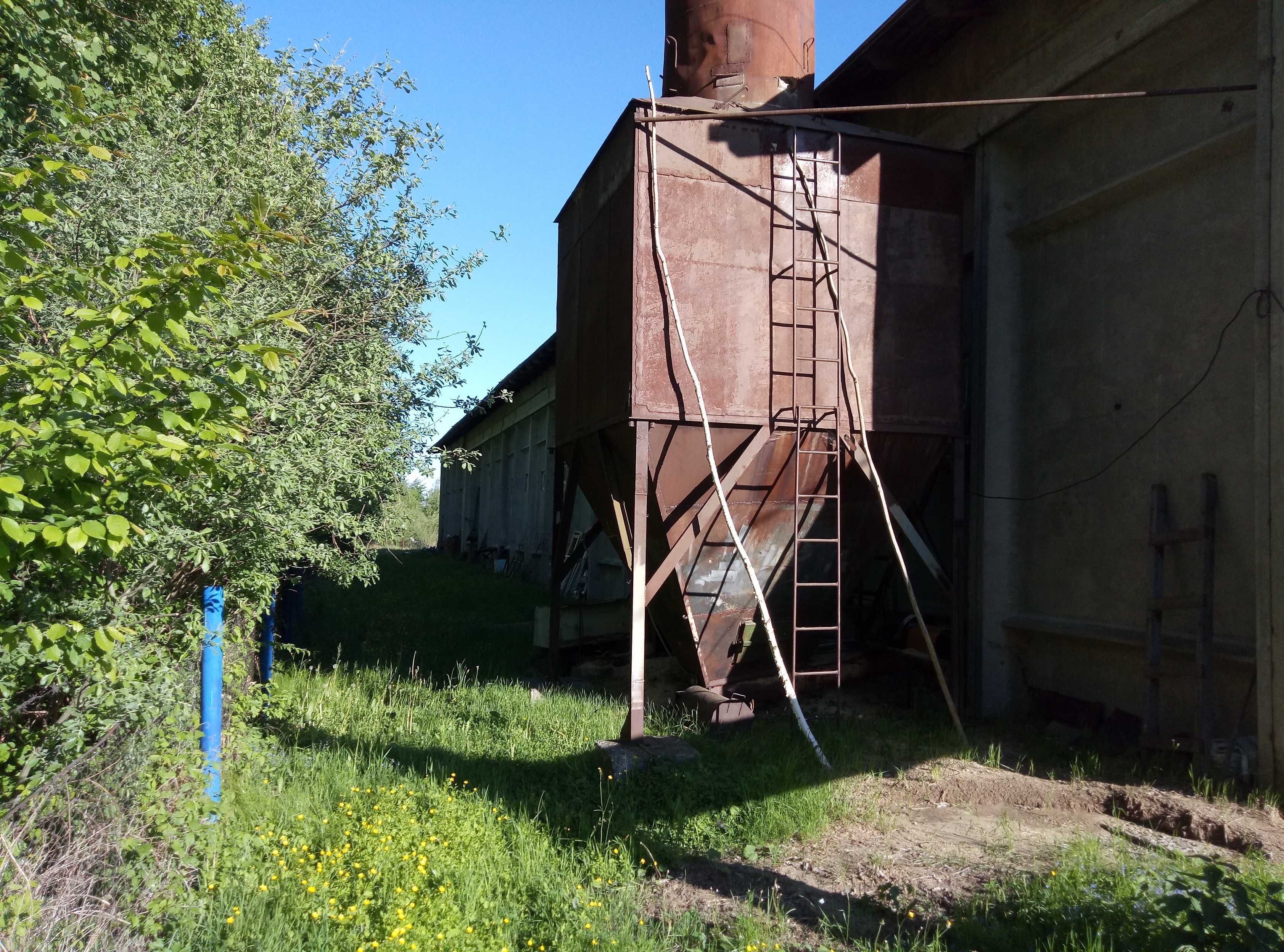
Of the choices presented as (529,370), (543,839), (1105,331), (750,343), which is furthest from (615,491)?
(529,370)

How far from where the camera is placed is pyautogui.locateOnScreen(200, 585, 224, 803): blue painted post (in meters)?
4.51

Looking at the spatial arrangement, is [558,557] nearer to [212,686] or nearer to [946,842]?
Answer: [212,686]

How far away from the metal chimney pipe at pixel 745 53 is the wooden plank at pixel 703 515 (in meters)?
3.11

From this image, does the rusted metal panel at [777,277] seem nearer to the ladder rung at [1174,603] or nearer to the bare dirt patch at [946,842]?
the ladder rung at [1174,603]

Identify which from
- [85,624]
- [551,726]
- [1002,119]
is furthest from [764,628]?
[85,624]

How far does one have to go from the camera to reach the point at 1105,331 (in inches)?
290

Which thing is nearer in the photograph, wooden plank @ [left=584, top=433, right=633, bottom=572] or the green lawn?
the green lawn

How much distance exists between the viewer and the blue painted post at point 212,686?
14.8 feet

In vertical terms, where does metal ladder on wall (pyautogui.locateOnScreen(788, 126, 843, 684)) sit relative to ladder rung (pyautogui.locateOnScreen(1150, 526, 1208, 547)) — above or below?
above

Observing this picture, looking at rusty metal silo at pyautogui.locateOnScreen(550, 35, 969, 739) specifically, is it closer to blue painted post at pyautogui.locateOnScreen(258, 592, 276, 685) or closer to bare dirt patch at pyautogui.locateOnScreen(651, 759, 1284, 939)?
bare dirt patch at pyautogui.locateOnScreen(651, 759, 1284, 939)

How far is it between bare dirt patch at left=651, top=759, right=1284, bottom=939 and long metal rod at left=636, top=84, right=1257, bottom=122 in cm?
455

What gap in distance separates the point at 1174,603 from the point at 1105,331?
94.1 inches

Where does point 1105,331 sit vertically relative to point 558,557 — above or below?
above

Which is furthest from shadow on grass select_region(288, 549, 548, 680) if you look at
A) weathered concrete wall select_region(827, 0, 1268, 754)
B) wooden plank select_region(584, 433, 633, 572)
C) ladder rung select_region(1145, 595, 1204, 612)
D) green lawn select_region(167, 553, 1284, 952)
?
ladder rung select_region(1145, 595, 1204, 612)
